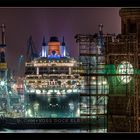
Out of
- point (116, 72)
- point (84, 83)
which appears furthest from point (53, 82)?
point (116, 72)

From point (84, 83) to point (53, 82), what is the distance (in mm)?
547

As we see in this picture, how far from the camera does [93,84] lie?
21.1 feet

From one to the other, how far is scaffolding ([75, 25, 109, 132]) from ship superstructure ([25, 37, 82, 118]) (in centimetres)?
13

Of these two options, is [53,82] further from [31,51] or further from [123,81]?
[123,81]

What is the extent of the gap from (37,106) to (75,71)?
106 centimetres

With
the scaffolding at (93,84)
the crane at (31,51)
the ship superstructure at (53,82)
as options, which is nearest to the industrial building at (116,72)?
the scaffolding at (93,84)

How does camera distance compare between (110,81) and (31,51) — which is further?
(110,81)

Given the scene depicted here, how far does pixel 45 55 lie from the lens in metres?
5.79

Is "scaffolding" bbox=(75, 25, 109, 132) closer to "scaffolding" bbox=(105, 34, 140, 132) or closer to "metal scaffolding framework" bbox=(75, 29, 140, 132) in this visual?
"metal scaffolding framework" bbox=(75, 29, 140, 132)

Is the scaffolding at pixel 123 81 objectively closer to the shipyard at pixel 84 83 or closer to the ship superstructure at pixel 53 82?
the shipyard at pixel 84 83

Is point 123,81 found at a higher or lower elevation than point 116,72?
lower

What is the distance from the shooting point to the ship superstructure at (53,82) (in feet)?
18.5
